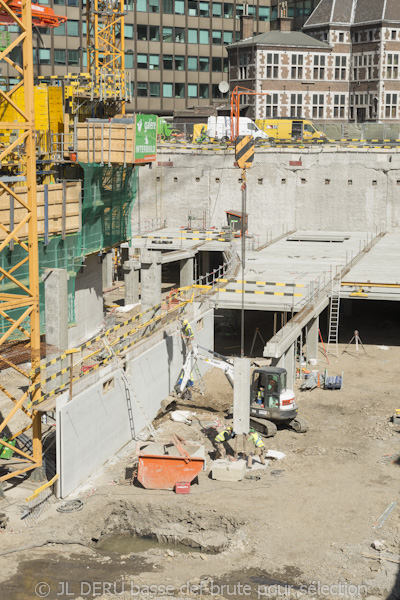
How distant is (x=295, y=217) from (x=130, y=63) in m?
38.7

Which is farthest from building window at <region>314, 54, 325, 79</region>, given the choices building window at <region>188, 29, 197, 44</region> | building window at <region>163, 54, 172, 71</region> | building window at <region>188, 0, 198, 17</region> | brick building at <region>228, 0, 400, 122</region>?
building window at <region>163, 54, 172, 71</region>

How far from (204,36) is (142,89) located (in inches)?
375

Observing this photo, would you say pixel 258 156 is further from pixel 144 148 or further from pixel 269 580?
pixel 269 580

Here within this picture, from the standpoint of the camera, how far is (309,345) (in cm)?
3856

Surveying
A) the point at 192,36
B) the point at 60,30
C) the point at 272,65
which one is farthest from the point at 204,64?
the point at 60,30

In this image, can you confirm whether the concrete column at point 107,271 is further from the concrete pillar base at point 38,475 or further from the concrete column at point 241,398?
the concrete pillar base at point 38,475

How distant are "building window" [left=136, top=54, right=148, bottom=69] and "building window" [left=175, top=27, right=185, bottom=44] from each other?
4.27 meters

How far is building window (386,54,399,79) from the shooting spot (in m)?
84.4

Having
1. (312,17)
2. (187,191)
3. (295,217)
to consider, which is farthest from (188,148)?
(312,17)

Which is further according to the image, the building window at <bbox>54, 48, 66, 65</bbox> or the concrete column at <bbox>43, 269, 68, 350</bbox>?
the building window at <bbox>54, 48, 66, 65</bbox>

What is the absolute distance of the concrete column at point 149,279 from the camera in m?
42.0

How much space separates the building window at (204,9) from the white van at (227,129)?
29.1 metres

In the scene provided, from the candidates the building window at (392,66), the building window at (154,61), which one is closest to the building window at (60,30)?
the building window at (154,61)

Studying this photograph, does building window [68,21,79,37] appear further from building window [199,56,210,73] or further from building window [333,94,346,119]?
building window [333,94,346,119]
